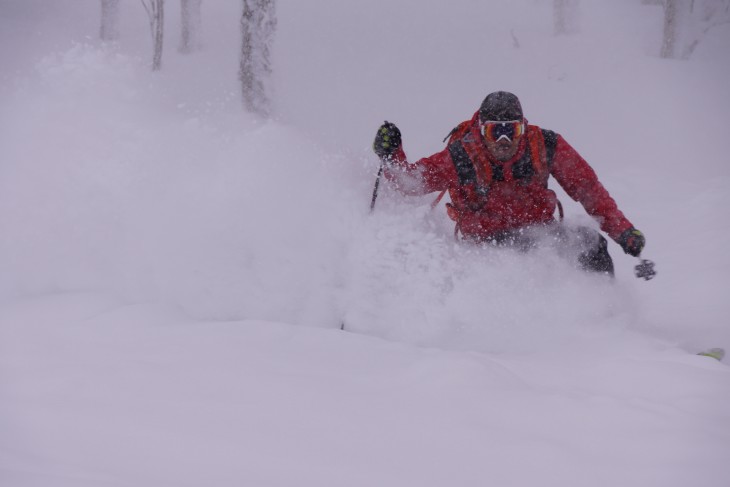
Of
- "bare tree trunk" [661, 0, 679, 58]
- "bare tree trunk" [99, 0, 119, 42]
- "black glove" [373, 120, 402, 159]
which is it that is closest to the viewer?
"black glove" [373, 120, 402, 159]

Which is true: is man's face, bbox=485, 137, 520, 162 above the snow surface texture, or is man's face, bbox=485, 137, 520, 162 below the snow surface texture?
above

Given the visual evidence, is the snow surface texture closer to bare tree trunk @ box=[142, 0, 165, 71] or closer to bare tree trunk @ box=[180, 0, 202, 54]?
bare tree trunk @ box=[142, 0, 165, 71]

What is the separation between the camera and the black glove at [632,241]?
12.4ft

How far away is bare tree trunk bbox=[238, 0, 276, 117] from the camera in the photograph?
8.03m

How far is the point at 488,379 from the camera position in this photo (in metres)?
2.34

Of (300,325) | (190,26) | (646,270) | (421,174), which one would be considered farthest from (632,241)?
(190,26)

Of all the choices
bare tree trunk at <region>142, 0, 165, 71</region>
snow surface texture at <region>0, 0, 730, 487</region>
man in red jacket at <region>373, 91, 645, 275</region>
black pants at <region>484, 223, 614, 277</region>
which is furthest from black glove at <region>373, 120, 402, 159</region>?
bare tree trunk at <region>142, 0, 165, 71</region>

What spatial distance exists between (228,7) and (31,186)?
1943 cm

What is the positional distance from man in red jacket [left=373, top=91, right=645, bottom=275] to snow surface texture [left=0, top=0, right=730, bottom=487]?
0.17 m

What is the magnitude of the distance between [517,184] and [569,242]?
0.55 m

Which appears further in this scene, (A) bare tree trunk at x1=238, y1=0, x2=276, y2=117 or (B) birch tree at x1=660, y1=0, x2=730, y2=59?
(B) birch tree at x1=660, y1=0, x2=730, y2=59

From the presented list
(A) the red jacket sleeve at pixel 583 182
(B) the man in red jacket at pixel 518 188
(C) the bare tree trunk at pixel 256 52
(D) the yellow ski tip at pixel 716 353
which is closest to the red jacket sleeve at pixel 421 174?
(B) the man in red jacket at pixel 518 188

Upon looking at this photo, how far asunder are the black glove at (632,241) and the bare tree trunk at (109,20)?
16.5m

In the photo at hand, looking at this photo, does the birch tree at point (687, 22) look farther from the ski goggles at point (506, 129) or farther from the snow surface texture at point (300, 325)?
the ski goggles at point (506, 129)
